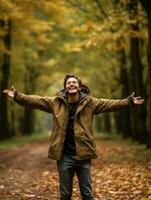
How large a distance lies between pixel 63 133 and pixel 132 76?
1727cm

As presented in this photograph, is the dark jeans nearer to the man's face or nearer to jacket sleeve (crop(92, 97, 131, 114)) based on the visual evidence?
jacket sleeve (crop(92, 97, 131, 114))

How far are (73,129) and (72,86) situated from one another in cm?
66

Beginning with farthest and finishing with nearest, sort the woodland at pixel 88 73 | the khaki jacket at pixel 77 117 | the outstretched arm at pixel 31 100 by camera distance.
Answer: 1. the woodland at pixel 88 73
2. the outstretched arm at pixel 31 100
3. the khaki jacket at pixel 77 117

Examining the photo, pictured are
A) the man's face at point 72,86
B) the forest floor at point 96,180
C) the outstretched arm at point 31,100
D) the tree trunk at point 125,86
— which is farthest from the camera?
the tree trunk at point 125,86

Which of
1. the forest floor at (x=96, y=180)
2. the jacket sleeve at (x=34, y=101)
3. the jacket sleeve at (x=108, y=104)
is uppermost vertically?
the jacket sleeve at (x=34, y=101)

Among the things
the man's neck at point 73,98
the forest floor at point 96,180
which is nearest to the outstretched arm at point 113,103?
the man's neck at point 73,98

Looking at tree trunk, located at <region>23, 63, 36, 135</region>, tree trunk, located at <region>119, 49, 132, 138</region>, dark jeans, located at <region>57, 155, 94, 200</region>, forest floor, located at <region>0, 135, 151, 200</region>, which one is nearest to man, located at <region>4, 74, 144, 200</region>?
dark jeans, located at <region>57, 155, 94, 200</region>

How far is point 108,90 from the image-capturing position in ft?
123

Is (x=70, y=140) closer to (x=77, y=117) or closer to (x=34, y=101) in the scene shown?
(x=77, y=117)

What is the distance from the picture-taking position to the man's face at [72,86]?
6.89 meters

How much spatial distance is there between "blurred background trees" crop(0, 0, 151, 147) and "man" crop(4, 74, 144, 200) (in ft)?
31.3

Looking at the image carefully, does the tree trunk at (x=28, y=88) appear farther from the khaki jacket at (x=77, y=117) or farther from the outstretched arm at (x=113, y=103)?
the outstretched arm at (x=113, y=103)

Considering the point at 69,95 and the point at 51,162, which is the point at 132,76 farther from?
the point at 69,95

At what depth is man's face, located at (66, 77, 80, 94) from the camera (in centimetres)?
689
